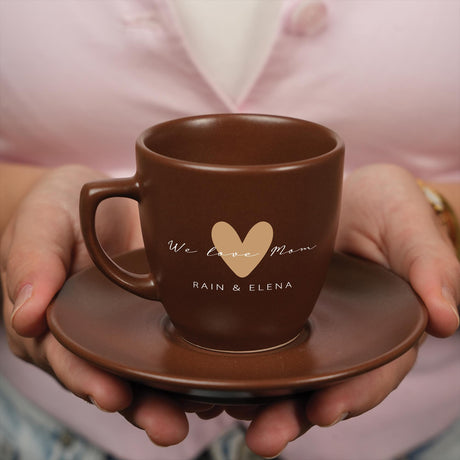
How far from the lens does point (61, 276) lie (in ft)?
2.39

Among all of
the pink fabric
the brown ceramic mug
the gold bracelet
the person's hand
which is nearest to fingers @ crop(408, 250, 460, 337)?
the person's hand

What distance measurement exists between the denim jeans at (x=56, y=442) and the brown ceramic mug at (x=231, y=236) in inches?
13.2

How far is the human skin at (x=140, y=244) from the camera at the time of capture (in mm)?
610

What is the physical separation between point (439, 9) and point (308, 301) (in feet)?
1.76

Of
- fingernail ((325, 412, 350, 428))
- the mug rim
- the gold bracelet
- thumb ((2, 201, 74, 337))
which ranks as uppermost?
the mug rim

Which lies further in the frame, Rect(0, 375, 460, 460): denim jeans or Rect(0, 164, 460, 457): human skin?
Rect(0, 375, 460, 460): denim jeans

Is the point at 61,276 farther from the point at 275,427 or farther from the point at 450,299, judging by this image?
the point at 450,299

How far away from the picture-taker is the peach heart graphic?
595mm

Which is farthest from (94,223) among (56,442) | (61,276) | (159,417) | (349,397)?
(56,442)

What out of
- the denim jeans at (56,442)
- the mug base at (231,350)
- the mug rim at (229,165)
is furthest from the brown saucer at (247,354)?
the denim jeans at (56,442)

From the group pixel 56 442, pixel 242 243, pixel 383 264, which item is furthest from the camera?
pixel 56 442

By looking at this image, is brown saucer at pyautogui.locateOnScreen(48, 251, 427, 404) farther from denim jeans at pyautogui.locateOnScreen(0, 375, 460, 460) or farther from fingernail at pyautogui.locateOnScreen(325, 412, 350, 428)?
denim jeans at pyautogui.locateOnScreen(0, 375, 460, 460)

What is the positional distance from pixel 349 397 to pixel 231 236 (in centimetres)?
19

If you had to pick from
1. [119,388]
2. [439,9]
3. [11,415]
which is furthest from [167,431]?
[439,9]
